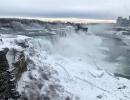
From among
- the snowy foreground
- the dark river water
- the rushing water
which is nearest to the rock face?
the snowy foreground

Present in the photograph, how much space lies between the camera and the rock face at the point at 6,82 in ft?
45.1

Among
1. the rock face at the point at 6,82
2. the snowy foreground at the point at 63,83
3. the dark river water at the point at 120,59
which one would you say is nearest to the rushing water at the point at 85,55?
the dark river water at the point at 120,59

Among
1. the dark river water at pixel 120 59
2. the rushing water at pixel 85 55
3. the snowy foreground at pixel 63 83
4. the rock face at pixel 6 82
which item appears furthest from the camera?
the rushing water at pixel 85 55

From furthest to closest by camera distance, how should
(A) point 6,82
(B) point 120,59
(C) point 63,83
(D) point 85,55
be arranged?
(B) point 120,59, (D) point 85,55, (C) point 63,83, (A) point 6,82

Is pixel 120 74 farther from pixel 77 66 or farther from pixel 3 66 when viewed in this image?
pixel 3 66

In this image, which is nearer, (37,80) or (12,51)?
(12,51)

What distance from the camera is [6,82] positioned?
13891 mm

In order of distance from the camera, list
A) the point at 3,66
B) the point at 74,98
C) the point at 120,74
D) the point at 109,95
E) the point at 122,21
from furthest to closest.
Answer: the point at 122,21 < the point at 120,74 < the point at 109,95 < the point at 74,98 < the point at 3,66

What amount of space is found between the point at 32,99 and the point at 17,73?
6.56 feet

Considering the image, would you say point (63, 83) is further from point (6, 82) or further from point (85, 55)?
point (85, 55)

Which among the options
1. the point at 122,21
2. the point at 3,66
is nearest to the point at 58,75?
the point at 3,66

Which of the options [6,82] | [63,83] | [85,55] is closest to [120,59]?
[85,55]

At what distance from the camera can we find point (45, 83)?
755 inches

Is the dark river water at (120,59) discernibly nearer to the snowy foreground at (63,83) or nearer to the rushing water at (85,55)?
the rushing water at (85,55)
